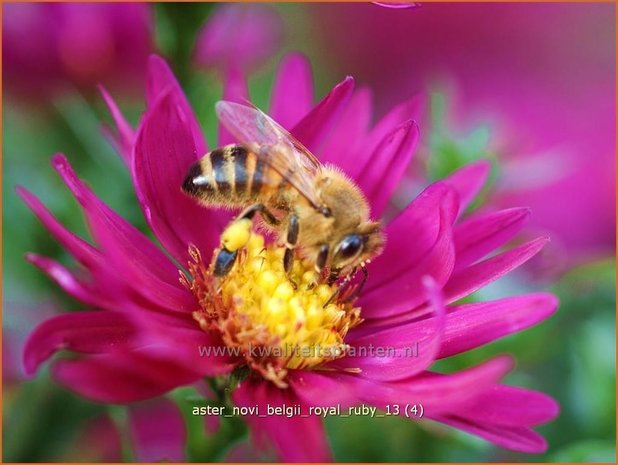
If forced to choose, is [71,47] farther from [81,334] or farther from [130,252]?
[81,334]

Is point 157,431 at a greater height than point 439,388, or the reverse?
point 157,431

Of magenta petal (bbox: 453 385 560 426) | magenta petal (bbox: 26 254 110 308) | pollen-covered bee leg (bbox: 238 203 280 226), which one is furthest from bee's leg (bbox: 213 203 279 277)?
magenta petal (bbox: 453 385 560 426)

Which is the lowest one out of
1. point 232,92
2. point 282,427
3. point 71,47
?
point 282,427

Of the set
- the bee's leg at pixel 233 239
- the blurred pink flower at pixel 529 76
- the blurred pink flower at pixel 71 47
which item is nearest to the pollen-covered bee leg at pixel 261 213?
the bee's leg at pixel 233 239

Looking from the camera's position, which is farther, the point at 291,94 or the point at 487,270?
the point at 291,94

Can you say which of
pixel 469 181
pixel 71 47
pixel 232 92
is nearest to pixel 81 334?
pixel 232 92

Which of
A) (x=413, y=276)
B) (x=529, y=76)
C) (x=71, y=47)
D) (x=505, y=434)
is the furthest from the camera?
(x=529, y=76)

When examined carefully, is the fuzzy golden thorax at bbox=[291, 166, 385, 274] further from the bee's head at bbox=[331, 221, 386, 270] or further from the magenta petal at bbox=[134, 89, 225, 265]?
the magenta petal at bbox=[134, 89, 225, 265]

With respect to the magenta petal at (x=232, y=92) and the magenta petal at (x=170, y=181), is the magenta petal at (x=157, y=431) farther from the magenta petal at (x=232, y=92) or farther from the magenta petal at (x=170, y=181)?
the magenta petal at (x=232, y=92)
